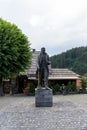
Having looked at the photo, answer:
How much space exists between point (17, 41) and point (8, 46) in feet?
5.83

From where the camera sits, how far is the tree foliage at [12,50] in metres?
34.2

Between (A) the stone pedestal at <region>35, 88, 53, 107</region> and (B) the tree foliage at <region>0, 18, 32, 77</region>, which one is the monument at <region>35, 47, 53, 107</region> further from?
(B) the tree foliage at <region>0, 18, 32, 77</region>

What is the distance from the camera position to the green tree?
3422 centimetres

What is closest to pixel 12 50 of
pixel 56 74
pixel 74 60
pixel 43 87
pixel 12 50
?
pixel 12 50

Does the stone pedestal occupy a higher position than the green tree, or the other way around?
the green tree

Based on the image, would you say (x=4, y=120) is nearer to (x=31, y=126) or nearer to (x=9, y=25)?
(x=31, y=126)

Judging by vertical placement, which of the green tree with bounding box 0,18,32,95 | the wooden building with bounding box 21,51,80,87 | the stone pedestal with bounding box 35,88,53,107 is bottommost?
the stone pedestal with bounding box 35,88,53,107

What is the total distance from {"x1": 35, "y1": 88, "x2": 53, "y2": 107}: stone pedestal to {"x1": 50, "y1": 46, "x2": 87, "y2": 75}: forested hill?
56695 mm

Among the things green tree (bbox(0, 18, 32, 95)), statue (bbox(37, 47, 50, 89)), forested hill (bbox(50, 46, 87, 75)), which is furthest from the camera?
forested hill (bbox(50, 46, 87, 75))

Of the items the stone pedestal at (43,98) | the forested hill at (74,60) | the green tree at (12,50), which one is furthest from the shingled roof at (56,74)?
the forested hill at (74,60)

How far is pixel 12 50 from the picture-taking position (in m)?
34.8

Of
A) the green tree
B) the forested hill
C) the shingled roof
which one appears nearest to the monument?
the green tree

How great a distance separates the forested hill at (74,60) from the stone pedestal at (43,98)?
56695 millimetres

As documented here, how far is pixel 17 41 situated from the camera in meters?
36.2
